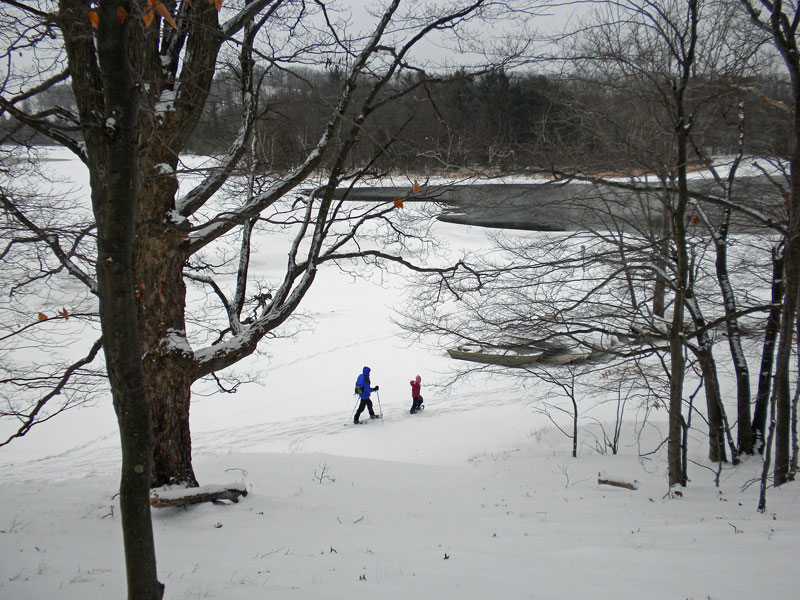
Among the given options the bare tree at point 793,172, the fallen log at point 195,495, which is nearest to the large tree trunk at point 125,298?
the fallen log at point 195,495

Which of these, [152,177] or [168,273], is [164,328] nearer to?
[168,273]

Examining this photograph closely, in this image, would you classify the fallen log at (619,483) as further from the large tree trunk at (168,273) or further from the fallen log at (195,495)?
the large tree trunk at (168,273)

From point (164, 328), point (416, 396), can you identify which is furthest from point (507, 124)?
point (416, 396)

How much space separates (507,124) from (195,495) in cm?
628

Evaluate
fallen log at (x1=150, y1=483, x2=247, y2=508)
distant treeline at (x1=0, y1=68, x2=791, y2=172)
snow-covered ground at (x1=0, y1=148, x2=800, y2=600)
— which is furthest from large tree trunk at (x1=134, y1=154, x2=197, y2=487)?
distant treeline at (x1=0, y1=68, x2=791, y2=172)

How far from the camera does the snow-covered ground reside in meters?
3.24

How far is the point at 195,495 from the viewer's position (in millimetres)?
4938

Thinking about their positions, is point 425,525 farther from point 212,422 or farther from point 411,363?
point 411,363

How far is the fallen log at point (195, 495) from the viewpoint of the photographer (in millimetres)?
4715

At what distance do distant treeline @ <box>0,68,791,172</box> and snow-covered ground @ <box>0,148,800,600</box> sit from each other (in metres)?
3.65

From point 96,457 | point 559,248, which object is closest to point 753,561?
point 559,248

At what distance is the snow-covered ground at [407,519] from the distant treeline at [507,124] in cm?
365

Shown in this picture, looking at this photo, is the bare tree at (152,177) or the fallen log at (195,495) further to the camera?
the fallen log at (195,495)

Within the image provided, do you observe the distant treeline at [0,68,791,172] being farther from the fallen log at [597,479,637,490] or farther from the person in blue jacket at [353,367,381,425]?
the person in blue jacket at [353,367,381,425]
